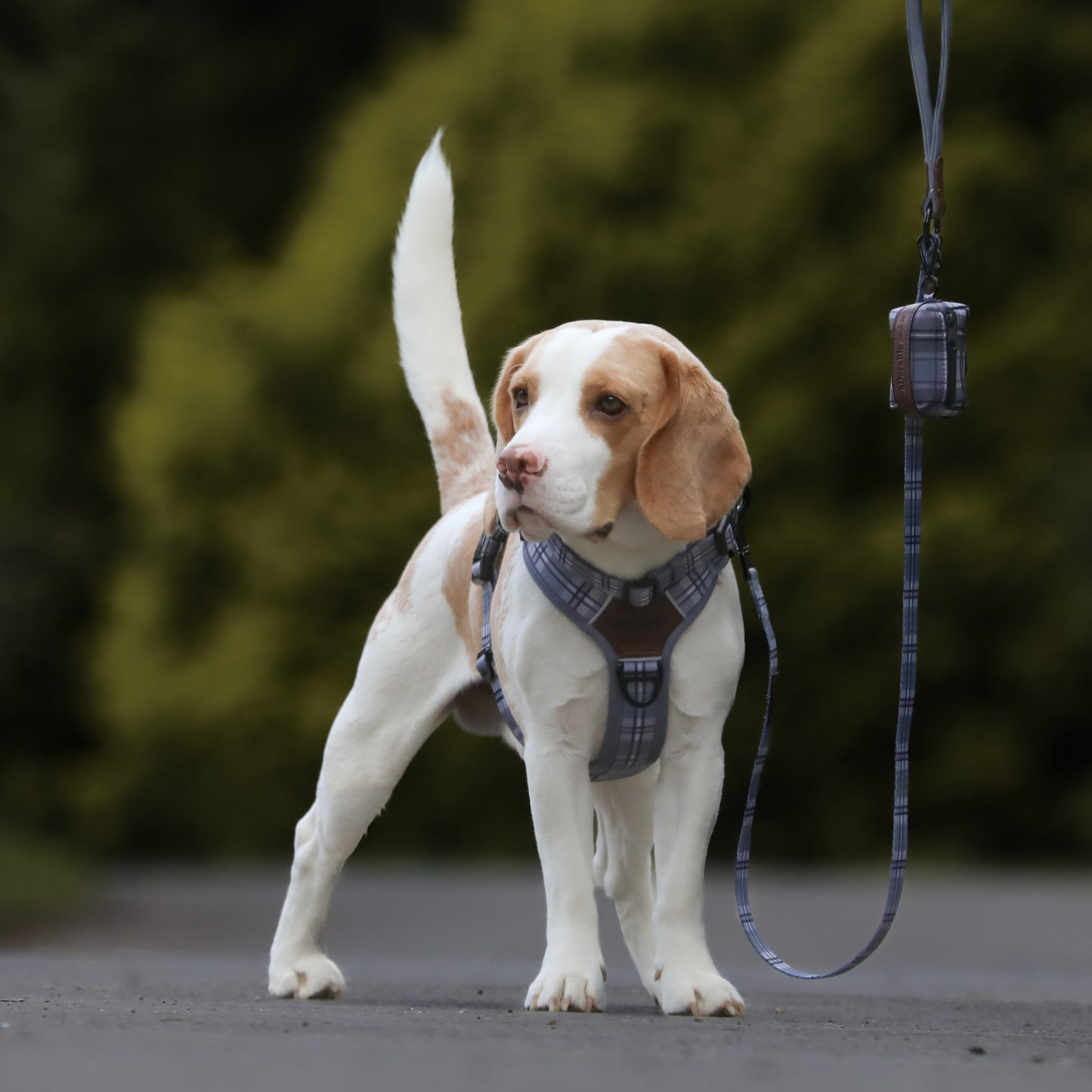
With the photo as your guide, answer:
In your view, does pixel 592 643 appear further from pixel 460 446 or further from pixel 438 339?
pixel 438 339

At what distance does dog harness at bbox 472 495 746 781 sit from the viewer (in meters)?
4.56

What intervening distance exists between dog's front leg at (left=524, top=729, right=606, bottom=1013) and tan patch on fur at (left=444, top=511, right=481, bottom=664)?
482mm

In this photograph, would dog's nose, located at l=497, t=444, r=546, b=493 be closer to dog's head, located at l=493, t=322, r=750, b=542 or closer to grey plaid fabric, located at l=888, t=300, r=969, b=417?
dog's head, located at l=493, t=322, r=750, b=542

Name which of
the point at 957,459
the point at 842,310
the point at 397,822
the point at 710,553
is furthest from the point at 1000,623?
the point at 710,553

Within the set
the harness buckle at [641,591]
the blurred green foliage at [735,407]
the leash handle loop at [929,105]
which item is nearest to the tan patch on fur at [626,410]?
the harness buckle at [641,591]

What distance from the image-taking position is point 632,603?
4.57m

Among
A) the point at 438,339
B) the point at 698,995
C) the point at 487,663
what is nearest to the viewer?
the point at 698,995

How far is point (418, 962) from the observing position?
27.2ft

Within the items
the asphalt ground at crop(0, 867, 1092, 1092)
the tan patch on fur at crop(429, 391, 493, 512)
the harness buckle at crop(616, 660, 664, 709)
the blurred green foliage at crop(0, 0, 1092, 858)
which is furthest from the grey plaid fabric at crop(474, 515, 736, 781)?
the blurred green foliage at crop(0, 0, 1092, 858)

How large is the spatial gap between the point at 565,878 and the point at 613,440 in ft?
3.16

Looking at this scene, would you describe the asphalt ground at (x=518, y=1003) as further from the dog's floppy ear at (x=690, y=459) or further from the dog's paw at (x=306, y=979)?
the dog's floppy ear at (x=690, y=459)

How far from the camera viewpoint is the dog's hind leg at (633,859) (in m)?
5.13

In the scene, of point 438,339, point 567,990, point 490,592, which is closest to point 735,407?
point 438,339

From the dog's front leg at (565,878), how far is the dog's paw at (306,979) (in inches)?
35.3
